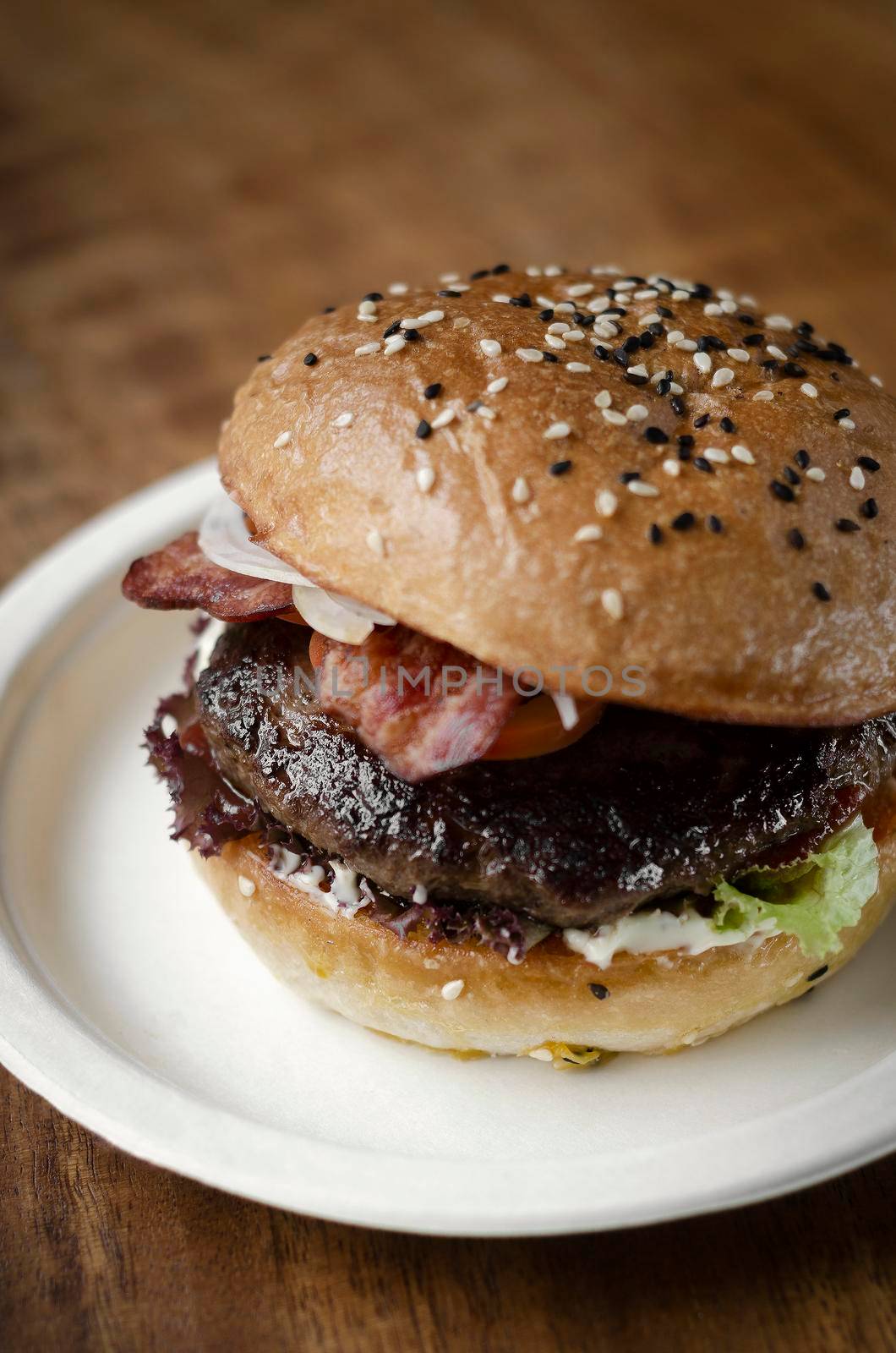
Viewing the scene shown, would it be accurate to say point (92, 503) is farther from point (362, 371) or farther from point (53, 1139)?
point (53, 1139)

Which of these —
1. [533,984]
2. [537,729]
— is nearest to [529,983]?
[533,984]

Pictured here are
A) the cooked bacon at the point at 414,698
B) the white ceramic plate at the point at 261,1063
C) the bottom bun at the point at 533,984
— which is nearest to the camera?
the white ceramic plate at the point at 261,1063

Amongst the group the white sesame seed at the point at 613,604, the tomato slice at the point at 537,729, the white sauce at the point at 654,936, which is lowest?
the white sauce at the point at 654,936

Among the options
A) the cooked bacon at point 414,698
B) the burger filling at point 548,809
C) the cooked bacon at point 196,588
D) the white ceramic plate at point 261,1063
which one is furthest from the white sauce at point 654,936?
the cooked bacon at point 196,588

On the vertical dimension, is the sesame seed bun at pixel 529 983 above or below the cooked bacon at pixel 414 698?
below

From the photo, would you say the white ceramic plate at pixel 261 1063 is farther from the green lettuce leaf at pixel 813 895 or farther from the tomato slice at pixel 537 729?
the tomato slice at pixel 537 729

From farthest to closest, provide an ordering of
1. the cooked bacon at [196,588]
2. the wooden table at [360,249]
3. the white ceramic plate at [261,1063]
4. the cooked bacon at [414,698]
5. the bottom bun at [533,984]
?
the cooked bacon at [196,588] → the bottom bun at [533,984] → the cooked bacon at [414,698] → the wooden table at [360,249] → the white ceramic plate at [261,1063]

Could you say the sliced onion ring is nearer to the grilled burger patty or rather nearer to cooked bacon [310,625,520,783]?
cooked bacon [310,625,520,783]

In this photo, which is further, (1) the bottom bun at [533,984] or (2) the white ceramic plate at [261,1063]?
(1) the bottom bun at [533,984]
